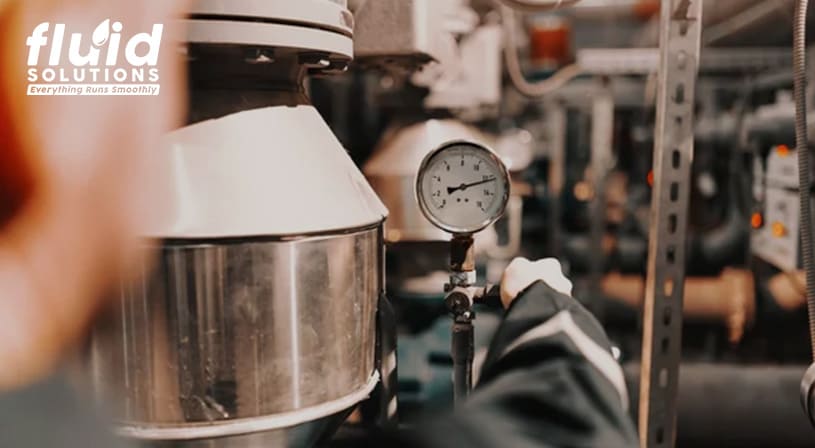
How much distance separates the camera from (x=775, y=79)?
352cm

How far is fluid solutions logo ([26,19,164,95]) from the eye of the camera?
0.88 m

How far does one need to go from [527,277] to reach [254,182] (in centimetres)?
42

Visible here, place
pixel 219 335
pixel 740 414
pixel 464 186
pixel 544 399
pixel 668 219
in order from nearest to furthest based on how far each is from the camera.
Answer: pixel 544 399 → pixel 219 335 → pixel 464 186 → pixel 668 219 → pixel 740 414

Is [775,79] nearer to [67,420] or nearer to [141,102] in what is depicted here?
[141,102]

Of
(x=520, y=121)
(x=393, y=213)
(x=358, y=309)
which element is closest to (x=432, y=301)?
(x=393, y=213)

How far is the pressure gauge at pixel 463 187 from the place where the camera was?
3.92 feet

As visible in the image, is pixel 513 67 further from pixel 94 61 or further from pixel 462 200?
pixel 94 61

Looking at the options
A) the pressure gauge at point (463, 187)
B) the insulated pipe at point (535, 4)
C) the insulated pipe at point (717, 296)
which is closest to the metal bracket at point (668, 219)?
the insulated pipe at point (535, 4)

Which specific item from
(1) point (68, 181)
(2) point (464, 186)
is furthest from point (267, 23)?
(2) point (464, 186)

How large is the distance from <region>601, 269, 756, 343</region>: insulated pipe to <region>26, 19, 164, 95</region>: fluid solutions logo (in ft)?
11.7

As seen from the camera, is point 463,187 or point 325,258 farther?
point 463,187

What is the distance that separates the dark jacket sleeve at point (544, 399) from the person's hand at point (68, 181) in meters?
0.41

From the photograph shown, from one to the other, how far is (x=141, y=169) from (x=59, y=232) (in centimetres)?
12

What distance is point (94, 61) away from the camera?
888 millimetres
